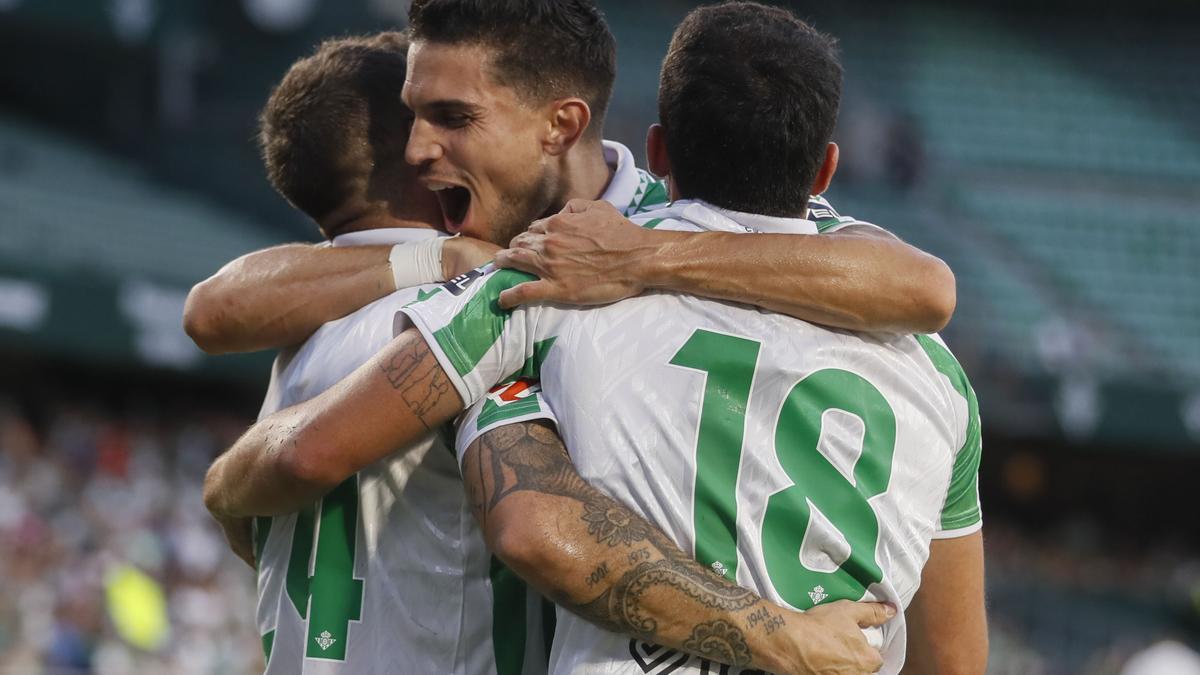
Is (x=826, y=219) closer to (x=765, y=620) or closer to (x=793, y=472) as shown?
(x=793, y=472)

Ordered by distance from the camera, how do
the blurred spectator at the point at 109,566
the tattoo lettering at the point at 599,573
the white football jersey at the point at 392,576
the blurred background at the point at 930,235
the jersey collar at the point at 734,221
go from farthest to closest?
the blurred background at the point at 930,235
the blurred spectator at the point at 109,566
the white football jersey at the point at 392,576
the jersey collar at the point at 734,221
the tattoo lettering at the point at 599,573

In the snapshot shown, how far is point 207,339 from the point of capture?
3.24 m

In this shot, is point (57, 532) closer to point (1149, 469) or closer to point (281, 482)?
point (281, 482)

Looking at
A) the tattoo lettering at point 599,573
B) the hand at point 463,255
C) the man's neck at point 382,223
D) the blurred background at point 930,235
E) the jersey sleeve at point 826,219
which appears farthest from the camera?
the blurred background at point 930,235

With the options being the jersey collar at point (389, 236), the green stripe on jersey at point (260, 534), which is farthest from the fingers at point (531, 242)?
the green stripe on jersey at point (260, 534)

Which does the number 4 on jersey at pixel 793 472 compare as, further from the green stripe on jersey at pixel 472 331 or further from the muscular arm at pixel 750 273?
the green stripe on jersey at pixel 472 331

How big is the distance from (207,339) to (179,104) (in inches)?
713

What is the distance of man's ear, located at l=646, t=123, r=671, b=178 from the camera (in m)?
2.73

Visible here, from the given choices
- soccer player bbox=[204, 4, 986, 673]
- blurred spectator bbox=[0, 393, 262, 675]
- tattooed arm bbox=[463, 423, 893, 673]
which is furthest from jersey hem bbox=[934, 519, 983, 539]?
blurred spectator bbox=[0, 393, 262, 675]

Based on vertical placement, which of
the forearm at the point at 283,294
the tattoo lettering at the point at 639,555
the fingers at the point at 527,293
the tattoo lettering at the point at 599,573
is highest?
the fingers at the point at 527,293

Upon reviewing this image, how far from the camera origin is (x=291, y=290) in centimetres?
311

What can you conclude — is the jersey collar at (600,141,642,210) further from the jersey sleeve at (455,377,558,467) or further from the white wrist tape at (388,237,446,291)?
the jersey sleeve at (455,377,558,467)

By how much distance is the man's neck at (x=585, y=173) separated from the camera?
320cm

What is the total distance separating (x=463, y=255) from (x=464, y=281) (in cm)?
31
